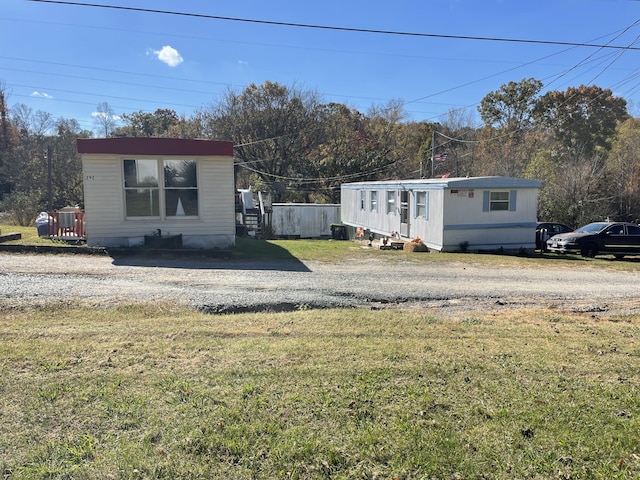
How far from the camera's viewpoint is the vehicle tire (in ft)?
57.1

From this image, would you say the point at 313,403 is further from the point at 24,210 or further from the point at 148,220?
the point at 24,210

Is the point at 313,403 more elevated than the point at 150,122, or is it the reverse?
the point at 150,122

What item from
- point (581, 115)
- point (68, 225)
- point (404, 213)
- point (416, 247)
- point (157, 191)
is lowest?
point (416, 247)

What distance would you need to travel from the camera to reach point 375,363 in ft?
14.0

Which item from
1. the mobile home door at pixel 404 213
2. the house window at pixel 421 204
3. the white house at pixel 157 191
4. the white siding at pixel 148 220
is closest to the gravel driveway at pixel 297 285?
the white siding at pixel 148 220

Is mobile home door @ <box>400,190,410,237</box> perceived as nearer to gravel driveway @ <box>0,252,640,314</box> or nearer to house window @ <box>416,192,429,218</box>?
house window @ <box>416,192,429,218</box>

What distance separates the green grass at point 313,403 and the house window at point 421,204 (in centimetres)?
1222

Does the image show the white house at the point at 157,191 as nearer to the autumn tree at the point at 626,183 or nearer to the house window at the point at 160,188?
the house window at the point at 160,188

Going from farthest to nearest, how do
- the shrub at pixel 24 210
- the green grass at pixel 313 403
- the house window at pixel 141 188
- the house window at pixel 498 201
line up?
1. the shrub at pixel 24 210
2. the house window at pixel 498 201
3. the house window at pixel 141 188
4. the green grass at pixel 313 403

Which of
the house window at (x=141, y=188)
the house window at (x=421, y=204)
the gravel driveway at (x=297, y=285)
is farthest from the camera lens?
the house window at (x=421, y=204)

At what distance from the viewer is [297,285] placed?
8.75m

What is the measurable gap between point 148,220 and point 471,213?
11.0m

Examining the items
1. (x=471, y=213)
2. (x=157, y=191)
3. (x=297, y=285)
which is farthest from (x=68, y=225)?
(x=471, y=213)

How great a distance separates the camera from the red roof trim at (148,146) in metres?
12.1
